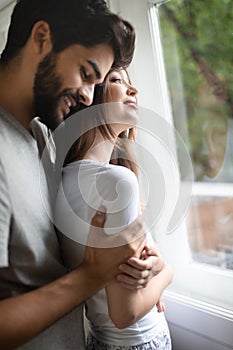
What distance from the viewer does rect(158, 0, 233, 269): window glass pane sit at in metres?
1.16

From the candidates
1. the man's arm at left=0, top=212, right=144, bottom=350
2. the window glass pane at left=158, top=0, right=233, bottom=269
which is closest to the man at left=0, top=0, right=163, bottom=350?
the man's arm at left=0, top=212, right=144, bottom=350

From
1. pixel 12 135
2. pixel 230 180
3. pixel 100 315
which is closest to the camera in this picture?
pixel 12 135

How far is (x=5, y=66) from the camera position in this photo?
35.1 inches

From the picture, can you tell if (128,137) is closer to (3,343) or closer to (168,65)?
(168,65)

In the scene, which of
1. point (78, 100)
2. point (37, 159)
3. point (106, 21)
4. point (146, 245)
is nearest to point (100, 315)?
point (146, 245)

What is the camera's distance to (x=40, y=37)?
0.89 metres

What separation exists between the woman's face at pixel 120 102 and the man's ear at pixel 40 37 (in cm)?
16

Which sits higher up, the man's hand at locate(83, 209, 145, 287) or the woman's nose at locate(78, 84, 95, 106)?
the woman's nose at locate(78, 84, 95, 106)

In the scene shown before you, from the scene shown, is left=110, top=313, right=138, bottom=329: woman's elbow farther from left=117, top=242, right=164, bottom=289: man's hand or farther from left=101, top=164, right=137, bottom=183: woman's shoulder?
left=101, top=164, right=137, bottom=183: woman's shoulder

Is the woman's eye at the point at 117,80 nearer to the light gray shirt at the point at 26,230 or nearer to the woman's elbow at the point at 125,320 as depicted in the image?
the light gray shirt at the point at 26,230

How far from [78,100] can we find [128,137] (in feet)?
0.63

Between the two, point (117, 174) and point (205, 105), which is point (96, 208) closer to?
point (117, 174)

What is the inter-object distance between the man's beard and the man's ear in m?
0.02

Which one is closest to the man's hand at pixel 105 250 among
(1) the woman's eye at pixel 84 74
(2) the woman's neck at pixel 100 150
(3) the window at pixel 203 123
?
(2) the woman's neck at pixel 100 150
